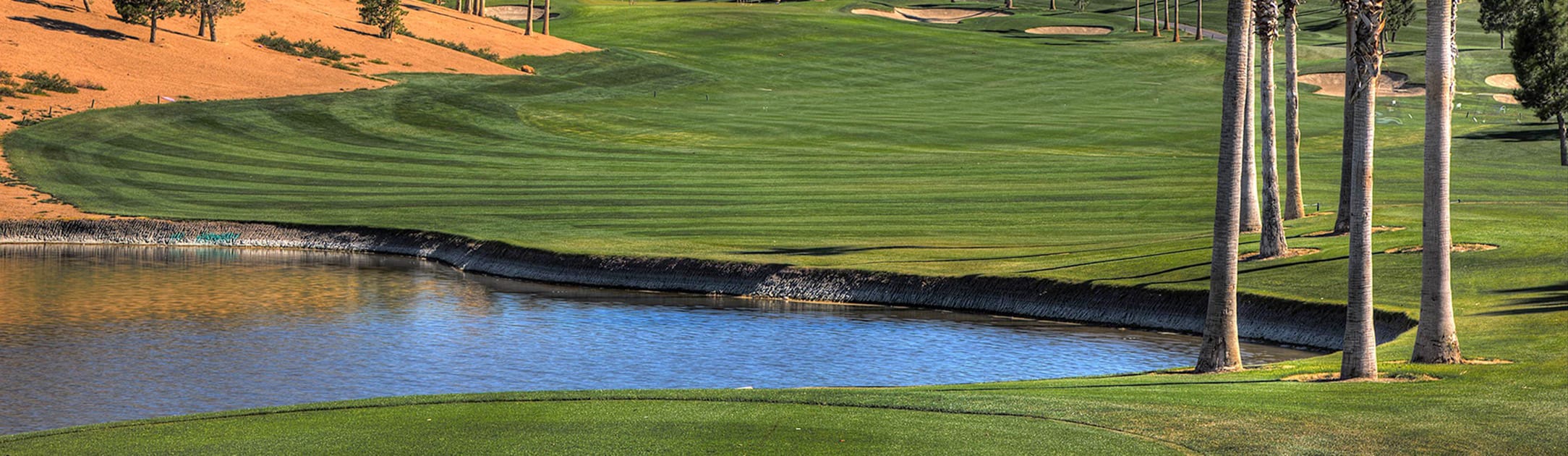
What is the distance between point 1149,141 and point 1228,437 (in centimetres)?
5881

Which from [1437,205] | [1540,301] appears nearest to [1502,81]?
[1540,301]

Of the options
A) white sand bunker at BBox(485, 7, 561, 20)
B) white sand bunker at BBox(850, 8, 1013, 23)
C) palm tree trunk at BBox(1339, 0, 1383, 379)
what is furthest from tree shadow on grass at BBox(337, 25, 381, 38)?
palm tree trunk at BBox(1339, 0, 1383, 379)

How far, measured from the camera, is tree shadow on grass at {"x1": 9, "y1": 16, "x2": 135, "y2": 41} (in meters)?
81.2

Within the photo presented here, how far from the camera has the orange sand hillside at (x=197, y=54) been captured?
2908 inches

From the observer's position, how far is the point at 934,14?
537ft

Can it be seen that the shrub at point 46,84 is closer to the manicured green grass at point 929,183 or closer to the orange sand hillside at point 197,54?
the orange sand hillside at point 197,54

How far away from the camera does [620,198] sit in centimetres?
5503

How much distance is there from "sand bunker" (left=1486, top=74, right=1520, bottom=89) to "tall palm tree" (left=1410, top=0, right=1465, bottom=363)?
87856 millimetres

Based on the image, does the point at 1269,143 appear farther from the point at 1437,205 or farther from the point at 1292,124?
the point at 1437,205

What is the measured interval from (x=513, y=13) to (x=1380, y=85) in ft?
285

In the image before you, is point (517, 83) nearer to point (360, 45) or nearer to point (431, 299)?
point (360, 45)

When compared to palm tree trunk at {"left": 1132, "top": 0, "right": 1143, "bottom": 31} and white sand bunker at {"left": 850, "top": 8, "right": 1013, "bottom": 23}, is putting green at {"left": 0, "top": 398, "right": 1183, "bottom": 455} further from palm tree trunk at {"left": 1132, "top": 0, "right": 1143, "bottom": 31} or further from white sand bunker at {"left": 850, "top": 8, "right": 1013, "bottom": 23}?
white sand bunker at {"left": 850, "top": 8, "right": 1013, "bottom": 23}

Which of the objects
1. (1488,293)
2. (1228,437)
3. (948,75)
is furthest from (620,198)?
(948,75)

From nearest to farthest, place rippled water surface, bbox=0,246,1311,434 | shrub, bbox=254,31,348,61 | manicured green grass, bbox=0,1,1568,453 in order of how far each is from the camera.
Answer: manicured green grass, bbox=0,1,1568,453 < rippled water surface, bbox=0,246,1311,434 < shrub, bbox=254,31,348,61
